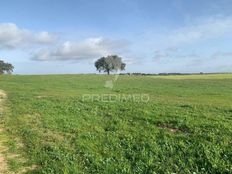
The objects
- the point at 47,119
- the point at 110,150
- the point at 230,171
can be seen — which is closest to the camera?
the point at 230,171

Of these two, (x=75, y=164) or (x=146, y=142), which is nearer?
(x=75, y=164)

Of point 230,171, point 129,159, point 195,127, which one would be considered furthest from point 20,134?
point 230,171

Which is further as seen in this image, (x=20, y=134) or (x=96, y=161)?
(x=20, y=134)

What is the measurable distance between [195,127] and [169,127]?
1276 millimetres

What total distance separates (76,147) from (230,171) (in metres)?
5.10

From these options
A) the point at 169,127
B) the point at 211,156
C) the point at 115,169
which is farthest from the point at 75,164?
the point at 169,127

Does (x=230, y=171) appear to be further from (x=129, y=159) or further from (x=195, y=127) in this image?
(x=195, y=127)

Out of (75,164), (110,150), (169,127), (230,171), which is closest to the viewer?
(230,171)

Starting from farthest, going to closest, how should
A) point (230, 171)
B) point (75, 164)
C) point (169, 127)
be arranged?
1. point (169, 127)
2. point (75, 164)
3. point (230, 171)

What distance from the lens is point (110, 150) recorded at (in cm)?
1072

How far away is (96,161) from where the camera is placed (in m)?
9.50

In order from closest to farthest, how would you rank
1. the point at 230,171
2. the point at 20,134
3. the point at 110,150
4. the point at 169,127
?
1. the point at 230,171
2. the point at 110,150
3. the point at 20,134
4. the point at 169,127

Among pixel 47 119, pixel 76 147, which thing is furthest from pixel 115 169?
pixel 47 119

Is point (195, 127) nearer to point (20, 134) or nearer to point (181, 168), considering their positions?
point (181, 168)
